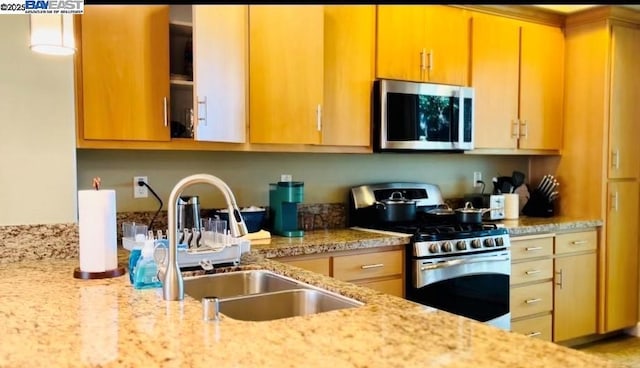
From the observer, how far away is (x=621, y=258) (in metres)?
4.12

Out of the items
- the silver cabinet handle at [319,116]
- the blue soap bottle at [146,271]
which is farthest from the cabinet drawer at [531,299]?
the blue soap bottle at [146,271]

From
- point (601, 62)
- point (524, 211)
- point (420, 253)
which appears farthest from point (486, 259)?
point (601, 62)

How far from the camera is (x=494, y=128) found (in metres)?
3.93

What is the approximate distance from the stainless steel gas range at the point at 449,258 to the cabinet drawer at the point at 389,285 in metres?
0.05

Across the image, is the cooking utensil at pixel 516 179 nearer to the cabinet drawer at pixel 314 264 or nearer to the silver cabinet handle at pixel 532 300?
the silver cabinet handle at pixel 532 300

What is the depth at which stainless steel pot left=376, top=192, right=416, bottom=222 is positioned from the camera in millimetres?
3441

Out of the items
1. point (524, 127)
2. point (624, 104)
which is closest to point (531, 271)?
point (524, 127)

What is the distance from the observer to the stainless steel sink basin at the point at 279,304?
167cm

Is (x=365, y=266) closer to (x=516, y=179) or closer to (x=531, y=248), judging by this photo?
(x=531, y=248)

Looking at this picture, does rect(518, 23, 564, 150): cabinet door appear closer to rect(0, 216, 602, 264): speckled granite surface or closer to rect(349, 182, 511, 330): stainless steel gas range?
rect(0, 216, 602, 264): speckled granite surface

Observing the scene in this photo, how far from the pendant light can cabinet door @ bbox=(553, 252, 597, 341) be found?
131 inches

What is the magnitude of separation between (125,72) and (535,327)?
302 cm

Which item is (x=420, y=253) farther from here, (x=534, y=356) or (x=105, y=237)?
(x=534, y=356)

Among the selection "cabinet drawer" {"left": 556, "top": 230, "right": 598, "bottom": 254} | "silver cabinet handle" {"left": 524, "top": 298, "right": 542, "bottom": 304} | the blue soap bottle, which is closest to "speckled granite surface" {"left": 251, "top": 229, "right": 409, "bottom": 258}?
the blue soap bottle
